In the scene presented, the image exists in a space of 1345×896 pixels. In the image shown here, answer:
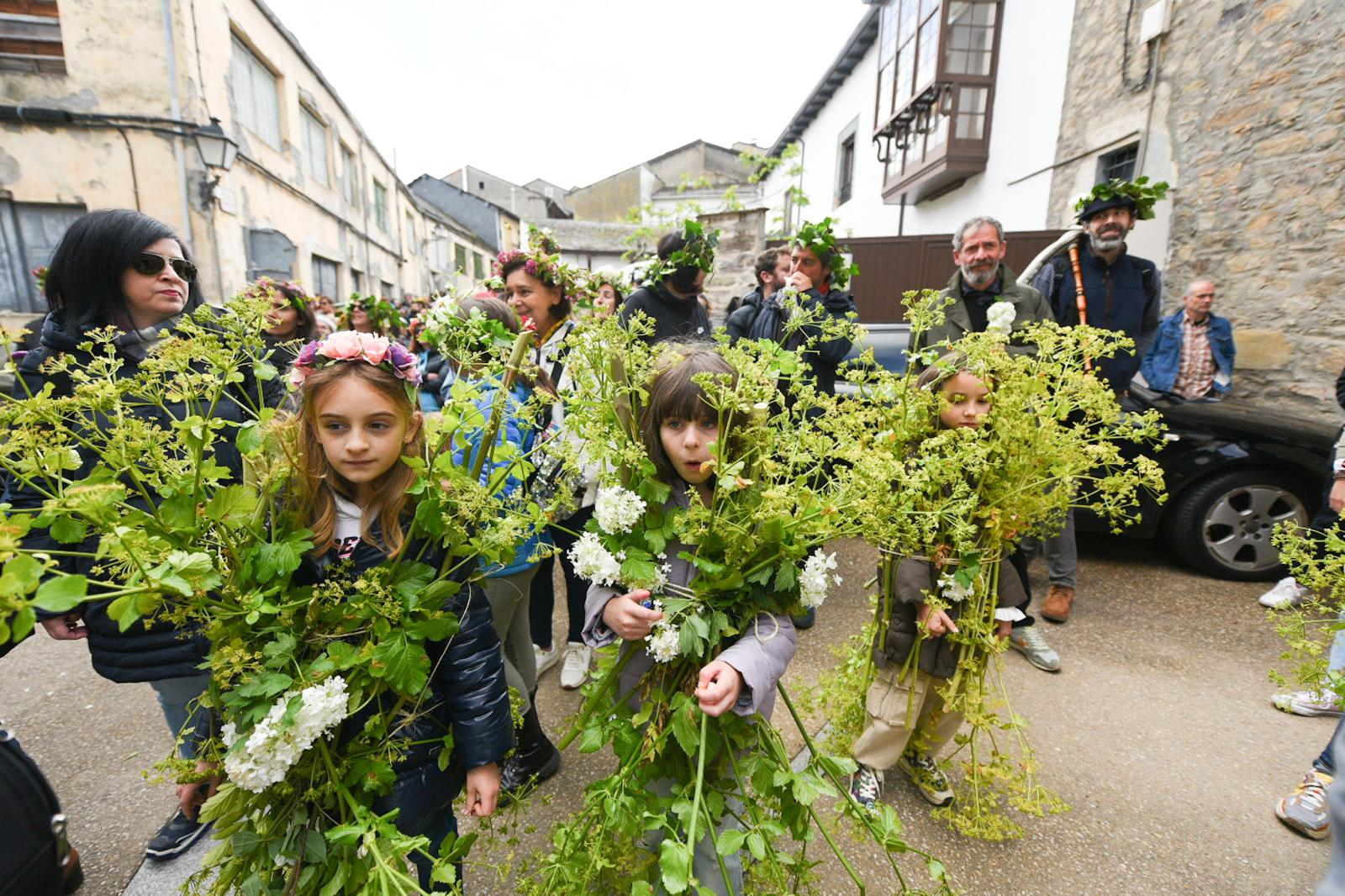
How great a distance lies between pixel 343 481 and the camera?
1534mm

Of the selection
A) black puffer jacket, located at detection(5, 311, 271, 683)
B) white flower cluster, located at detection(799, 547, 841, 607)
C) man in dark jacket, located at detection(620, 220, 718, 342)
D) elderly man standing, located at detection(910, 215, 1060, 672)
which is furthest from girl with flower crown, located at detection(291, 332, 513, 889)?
elderly man standing, located at detection(910, 215, 1060, 672)

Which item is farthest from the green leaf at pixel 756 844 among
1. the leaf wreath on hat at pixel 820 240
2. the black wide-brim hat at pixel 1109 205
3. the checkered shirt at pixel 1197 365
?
the checkered shirt at pixel 1197 365

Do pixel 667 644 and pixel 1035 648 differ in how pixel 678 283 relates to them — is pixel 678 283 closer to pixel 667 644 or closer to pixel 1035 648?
pixel 667 644

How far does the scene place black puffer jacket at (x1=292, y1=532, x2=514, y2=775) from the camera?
4.80 feet

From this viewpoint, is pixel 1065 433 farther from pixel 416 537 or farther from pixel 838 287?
pixel 838 287

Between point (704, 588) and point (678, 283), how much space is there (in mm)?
2684

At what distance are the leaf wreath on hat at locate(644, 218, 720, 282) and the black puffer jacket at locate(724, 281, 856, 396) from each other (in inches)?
15.9

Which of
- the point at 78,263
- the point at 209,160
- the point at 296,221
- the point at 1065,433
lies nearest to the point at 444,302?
the point at 78,263

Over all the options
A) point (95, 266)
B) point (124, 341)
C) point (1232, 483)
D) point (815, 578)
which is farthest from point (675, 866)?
point (1232, 483)

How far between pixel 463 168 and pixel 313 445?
42338 millimetres

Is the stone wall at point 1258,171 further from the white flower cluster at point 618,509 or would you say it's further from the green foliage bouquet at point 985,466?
the white flower cluster at point 618,509

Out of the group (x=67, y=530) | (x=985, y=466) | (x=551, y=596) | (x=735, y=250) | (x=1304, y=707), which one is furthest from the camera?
(x=735, y=250)

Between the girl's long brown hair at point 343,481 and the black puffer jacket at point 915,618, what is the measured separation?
1603 millimetres

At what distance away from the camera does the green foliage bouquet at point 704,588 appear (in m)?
1.30
